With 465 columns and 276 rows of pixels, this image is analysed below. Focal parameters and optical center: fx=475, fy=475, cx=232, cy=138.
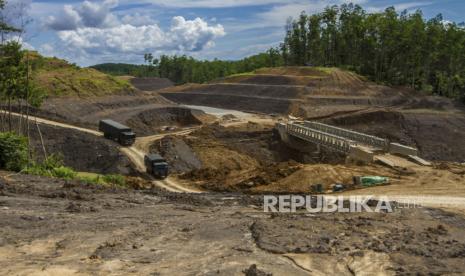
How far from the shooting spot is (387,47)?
8231 cm

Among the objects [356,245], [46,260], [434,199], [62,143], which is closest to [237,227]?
[356,245]

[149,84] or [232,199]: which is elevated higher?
[149,84]

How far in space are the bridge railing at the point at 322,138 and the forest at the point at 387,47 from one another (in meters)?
36.1

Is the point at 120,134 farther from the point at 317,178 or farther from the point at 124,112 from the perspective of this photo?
the point at 317,178

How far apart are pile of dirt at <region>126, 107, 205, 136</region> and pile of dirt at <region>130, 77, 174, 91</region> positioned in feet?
164

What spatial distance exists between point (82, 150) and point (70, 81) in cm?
2366

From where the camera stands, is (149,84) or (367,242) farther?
(149,84)

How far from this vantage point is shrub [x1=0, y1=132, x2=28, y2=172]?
24.6 m

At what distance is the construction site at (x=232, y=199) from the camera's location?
38.2 ft

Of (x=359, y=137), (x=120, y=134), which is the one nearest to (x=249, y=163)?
(x=359, y=137)

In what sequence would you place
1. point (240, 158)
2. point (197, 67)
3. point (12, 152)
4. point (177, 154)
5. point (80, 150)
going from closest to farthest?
1. point (12, 152)
2. point (80, 150)
3. point (177, 154)
4. point (240, 158)
5. point (197, 67)

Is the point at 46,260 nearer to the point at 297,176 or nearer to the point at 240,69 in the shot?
the point at 297,176

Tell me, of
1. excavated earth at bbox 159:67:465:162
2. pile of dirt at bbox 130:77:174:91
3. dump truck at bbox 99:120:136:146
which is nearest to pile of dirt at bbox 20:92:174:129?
dump truck at bbox 99:120:136:146

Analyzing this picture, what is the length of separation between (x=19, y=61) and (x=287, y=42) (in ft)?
255
